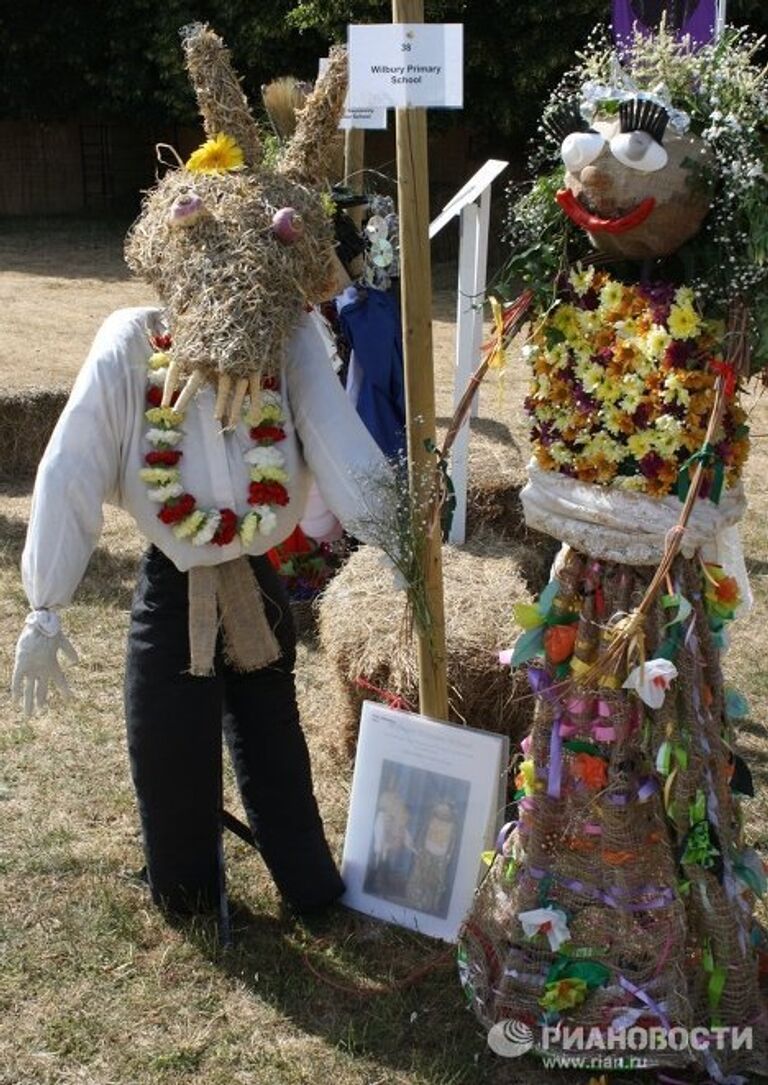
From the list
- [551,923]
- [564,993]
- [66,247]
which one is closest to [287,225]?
[551,923]

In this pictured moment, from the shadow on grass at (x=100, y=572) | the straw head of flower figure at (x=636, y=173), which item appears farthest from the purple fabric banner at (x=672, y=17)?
the shadow on grass at (x=100, y=572)

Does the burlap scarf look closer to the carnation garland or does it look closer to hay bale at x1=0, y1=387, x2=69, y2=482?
the carnation garland

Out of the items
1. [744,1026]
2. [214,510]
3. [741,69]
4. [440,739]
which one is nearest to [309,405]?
[214,510]

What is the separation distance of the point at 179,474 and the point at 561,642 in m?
0.98

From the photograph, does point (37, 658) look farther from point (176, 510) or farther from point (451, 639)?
point (451, 639)

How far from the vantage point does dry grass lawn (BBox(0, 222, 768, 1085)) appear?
284cm

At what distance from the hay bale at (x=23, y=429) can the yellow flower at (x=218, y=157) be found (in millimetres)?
4679

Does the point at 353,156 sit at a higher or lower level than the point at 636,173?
lower

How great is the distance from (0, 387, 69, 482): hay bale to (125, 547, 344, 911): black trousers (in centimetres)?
437

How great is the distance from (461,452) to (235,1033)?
7.89 ft

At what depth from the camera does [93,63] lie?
1816cm

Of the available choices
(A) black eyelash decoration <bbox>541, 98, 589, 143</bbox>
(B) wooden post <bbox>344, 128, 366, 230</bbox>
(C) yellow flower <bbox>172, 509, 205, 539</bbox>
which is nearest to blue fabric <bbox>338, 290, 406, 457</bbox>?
(B) wooden post <bbox>344, 128, 366, 230</bbox>

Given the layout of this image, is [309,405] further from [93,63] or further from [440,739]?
[93,63]

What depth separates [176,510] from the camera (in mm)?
2891
